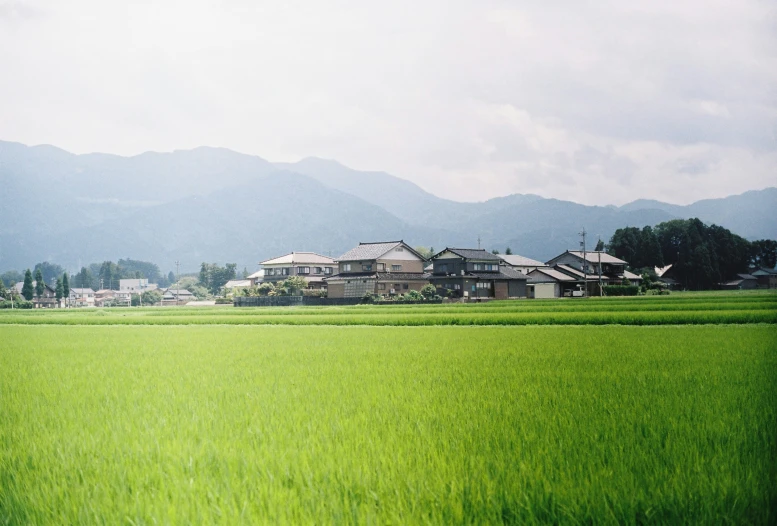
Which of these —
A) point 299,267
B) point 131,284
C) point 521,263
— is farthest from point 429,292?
point 131,284

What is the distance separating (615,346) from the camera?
8.44 metres

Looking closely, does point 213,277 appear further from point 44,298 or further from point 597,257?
point 44,298

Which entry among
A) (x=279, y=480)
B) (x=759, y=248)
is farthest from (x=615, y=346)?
(x=279, y=480)

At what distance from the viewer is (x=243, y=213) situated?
450 ft

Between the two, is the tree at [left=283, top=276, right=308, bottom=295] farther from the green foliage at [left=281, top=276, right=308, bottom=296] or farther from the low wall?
the low wall

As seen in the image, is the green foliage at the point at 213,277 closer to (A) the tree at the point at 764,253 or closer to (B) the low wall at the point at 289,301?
(B) the low wall at the point at 289,301

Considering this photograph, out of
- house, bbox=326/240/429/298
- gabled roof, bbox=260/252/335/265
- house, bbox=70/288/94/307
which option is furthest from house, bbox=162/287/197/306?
house, bbox=70/288/94/307

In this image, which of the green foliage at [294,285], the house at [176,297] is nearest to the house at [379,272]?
the green foliage at [294,285]

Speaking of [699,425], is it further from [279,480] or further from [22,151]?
[22,151]

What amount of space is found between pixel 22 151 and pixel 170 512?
20.1 ft

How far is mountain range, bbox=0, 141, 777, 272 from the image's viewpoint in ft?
22.5

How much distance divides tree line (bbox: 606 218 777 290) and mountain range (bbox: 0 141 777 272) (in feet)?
1.03

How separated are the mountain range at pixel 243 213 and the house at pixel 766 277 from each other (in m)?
0.37

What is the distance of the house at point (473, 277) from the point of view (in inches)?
1620
